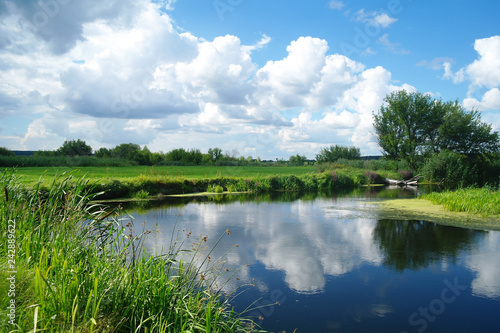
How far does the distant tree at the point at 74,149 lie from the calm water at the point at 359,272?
48.0 m

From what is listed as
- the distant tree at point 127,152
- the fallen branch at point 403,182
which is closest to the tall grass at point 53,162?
the distant tree at point 127,152

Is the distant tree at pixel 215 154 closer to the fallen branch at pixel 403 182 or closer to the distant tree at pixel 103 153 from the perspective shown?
the distant tree at pixel 103 153

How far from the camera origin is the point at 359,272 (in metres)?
5.84

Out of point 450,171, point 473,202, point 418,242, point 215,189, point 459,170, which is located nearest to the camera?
point 418,242

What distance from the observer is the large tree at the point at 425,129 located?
3052 cm

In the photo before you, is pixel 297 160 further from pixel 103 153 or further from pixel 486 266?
pixel 486 266

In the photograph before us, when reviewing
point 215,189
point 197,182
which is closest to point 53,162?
point 197,182

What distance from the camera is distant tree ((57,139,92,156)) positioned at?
5112cm

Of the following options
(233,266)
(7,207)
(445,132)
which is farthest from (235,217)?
(445,132)

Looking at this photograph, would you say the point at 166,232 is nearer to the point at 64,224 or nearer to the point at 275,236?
the point at 275,236

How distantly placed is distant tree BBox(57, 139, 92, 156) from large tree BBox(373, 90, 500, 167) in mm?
45981

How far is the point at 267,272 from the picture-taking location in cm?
573

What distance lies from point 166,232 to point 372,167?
31843 mm

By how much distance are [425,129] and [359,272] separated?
31482mm
